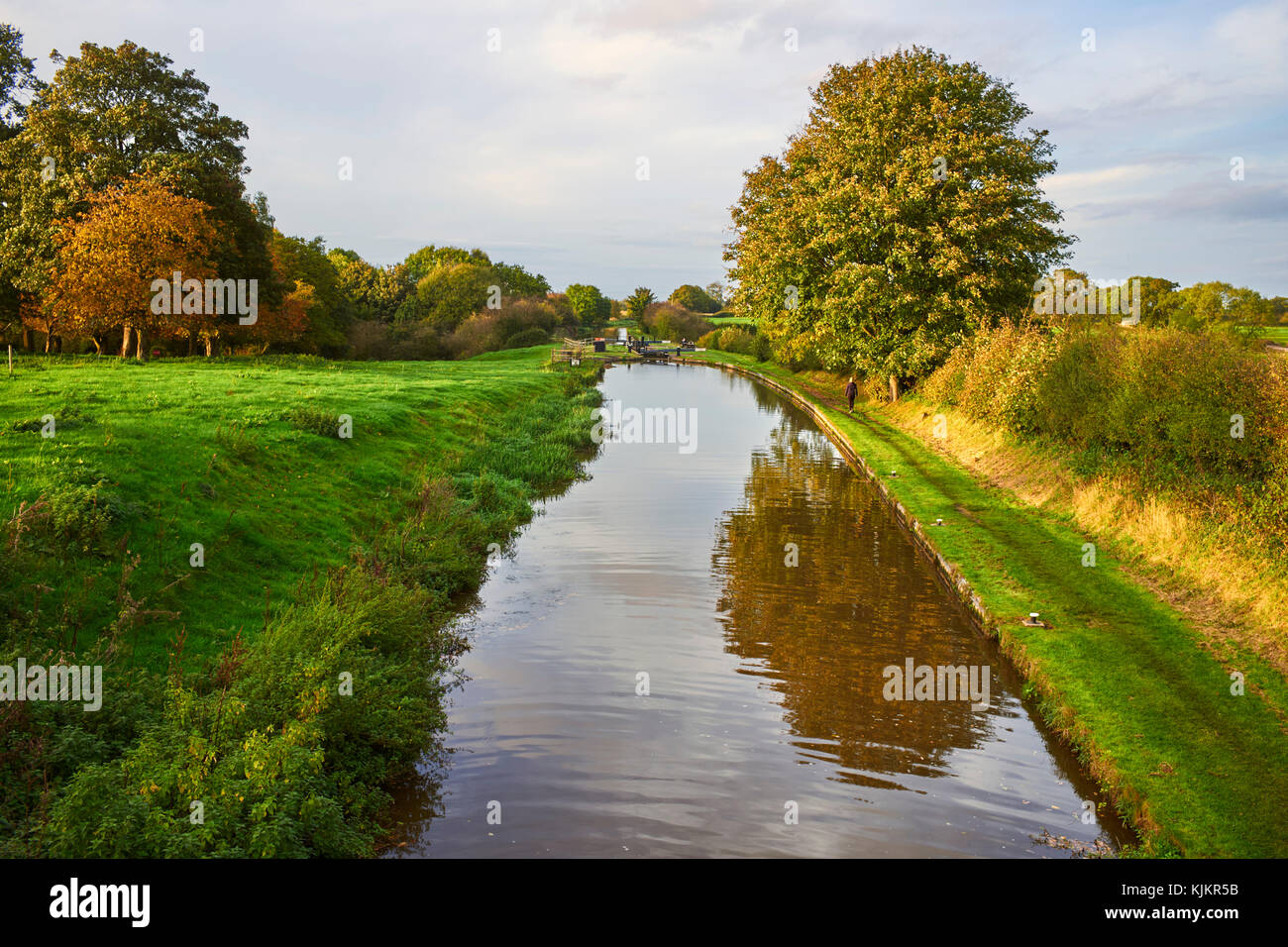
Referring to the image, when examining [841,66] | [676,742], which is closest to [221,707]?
[676,742]

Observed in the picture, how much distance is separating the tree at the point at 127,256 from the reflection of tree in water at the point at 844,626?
26829mm

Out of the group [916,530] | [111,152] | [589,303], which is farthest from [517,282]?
[916,530]

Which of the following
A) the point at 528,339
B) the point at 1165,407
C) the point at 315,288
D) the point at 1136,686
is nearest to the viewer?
the point at 1136,686

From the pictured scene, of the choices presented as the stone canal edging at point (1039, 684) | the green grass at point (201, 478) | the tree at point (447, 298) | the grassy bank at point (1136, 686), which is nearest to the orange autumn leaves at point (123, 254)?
the green grass at point (201, 478)

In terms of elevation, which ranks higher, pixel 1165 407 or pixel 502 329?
pixel 502 329

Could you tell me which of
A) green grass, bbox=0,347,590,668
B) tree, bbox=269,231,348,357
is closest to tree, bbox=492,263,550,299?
tree, bbox=269,231,348,357

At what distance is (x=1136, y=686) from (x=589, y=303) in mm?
157697

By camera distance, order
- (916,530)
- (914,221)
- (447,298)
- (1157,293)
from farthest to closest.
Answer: (447,298)
(1157,293)
(914,221)
(916,530)

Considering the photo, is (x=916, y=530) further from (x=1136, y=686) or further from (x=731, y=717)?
(x=731, y=717)

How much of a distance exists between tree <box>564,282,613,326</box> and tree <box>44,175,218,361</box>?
114738 mm

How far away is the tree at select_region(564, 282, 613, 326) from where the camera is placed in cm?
16100

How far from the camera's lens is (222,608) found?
10547 mm

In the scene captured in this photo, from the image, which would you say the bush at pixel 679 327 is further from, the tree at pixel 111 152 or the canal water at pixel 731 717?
the canal water at pixel 731 717

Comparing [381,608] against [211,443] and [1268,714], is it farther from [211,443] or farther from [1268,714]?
[1268,714]
